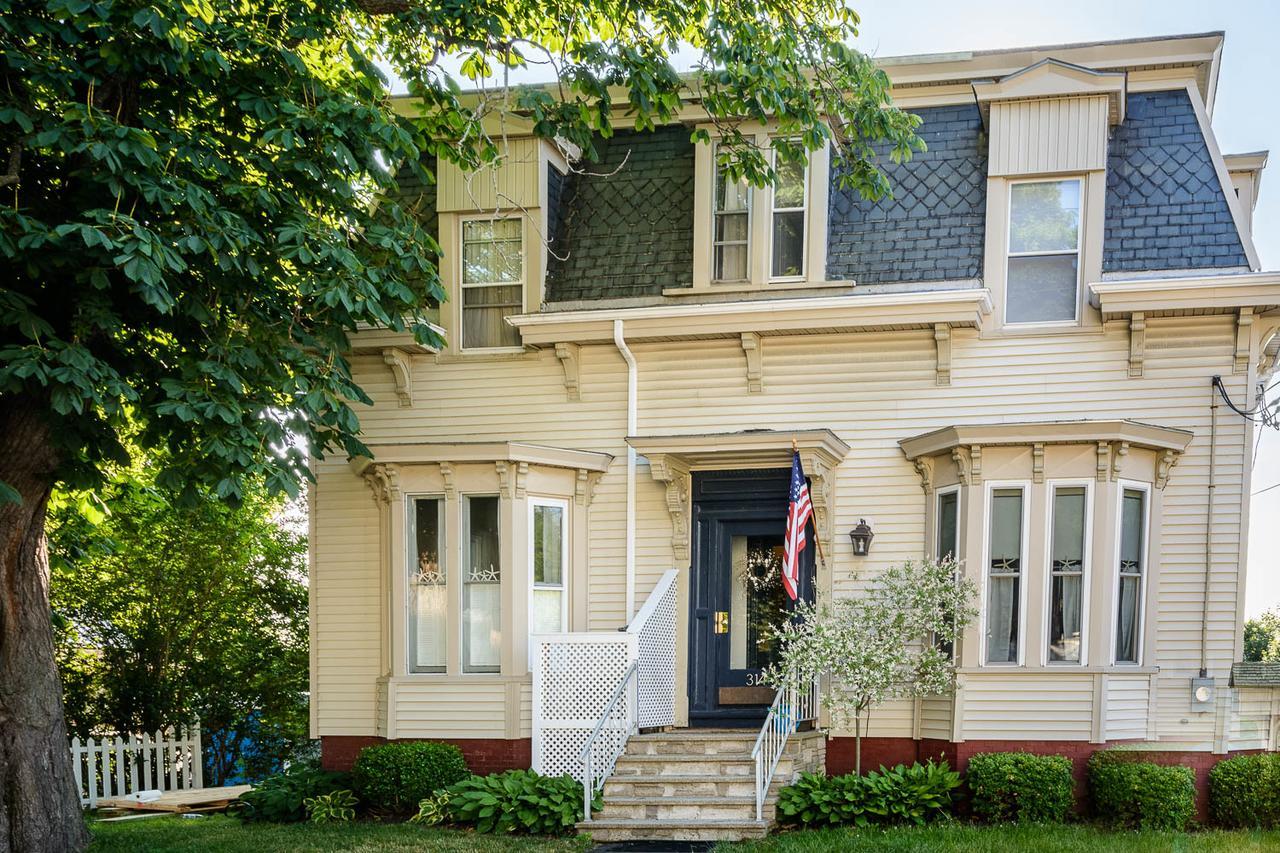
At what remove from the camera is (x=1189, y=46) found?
39.1ft

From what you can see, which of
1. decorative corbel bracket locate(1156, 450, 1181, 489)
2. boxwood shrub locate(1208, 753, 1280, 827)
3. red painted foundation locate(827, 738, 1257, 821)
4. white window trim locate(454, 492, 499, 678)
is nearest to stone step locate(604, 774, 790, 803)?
red painted foundation locate(827, 738, 1257, 821)

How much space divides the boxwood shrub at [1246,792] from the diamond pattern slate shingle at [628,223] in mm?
7116

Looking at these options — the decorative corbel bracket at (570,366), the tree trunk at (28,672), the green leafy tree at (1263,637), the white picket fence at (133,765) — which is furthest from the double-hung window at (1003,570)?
the green leafy tree at (1263,637)

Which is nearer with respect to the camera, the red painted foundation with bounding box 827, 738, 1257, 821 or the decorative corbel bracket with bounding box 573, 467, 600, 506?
the red painted foundation with bounding box 827, 738, 1257, 821

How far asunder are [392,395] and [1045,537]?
7214 mm

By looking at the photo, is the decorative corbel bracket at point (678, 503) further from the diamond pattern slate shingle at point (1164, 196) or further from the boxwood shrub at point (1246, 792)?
the boxwood shrub at point (1246, 792)

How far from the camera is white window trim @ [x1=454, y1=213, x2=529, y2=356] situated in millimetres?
13227

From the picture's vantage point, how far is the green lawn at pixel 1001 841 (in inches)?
356

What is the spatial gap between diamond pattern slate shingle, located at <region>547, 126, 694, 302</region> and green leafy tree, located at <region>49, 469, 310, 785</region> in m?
7.08

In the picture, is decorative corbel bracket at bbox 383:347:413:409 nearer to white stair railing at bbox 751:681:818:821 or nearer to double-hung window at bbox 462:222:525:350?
double-hung window at bbox 462:222:525:350

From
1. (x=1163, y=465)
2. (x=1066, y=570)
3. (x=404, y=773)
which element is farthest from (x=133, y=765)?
(x=1163, y=465)

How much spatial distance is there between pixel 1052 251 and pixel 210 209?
8139mm

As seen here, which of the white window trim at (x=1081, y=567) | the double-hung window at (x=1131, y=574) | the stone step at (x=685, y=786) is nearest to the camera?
the stone step at (x=685, y=786)

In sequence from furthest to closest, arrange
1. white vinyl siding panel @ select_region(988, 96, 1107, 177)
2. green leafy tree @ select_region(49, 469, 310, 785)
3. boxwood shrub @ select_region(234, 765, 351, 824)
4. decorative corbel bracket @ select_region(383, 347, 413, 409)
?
green leafy tree @ select_region(49, 469, 310, 785)
decorative corbel bracket @ select_region(383, 347, 413, 409)
boxwood shrub @ select_region(234, 765, 351, 824)
white vinyl siding panel @ select_region(988, 96, 1107, 177)
